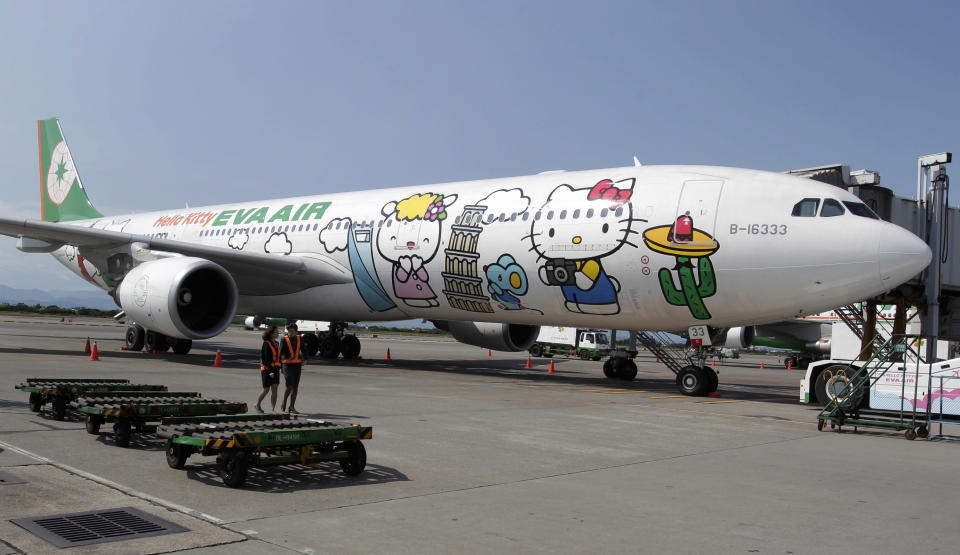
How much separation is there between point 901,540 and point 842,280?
27.8 feet

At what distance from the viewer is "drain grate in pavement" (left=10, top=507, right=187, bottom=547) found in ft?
14.2

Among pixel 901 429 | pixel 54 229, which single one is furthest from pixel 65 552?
pixel 54 229

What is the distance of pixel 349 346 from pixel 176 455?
16.9 m

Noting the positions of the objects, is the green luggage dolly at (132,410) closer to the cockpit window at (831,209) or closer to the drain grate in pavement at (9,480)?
the drain grate in pavement at (9,480)

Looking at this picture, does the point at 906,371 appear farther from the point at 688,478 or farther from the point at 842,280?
the point at 688,478

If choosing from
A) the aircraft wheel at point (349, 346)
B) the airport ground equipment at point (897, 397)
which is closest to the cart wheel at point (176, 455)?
the airport ground equipment at point (897, 397)

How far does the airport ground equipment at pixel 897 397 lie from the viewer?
34.2 feet

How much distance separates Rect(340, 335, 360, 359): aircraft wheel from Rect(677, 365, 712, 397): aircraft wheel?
10.9 metres

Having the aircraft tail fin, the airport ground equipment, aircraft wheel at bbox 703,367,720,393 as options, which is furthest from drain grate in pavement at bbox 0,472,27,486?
the aircraft tail fin

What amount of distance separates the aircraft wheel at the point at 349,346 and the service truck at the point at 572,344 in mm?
14097

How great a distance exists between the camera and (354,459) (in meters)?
6.34

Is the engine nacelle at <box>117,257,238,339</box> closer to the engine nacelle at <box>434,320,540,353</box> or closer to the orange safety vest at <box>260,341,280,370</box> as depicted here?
the engine nacelle at <box>434,320,540,353</box>

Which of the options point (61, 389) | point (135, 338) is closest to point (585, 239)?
point (61, 389)

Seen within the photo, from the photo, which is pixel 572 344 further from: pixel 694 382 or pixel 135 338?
pixel 694 382
